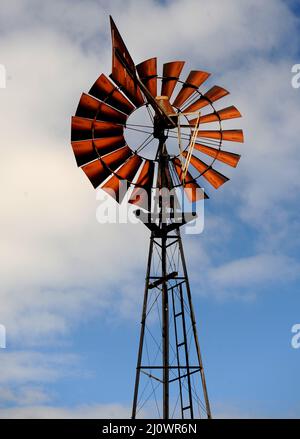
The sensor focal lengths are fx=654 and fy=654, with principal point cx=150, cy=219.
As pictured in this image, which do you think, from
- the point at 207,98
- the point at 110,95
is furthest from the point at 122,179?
the point at 207,98

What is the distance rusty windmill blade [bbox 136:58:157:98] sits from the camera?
2294cm

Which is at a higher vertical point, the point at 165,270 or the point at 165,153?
the point at 165,153

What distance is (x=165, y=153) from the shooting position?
78.9 feet

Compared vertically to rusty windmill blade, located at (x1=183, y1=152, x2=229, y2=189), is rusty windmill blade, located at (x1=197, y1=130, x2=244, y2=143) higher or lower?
higher

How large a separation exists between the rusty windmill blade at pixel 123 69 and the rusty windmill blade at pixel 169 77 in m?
1.28

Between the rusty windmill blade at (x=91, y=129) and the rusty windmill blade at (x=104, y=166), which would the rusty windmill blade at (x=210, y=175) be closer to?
the rusty windmill blade at (x=104, y=166)

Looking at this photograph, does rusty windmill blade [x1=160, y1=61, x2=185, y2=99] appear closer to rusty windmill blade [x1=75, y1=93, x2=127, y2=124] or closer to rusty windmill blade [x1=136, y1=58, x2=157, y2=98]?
rusty windmill blade [x1=136, y1=58, x2=157, y2=98]

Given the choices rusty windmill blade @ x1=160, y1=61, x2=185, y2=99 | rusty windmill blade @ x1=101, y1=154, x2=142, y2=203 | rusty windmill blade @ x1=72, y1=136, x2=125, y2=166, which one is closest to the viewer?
rusty windmill blade @ x1=72, y1=136, x2=125, y2=166

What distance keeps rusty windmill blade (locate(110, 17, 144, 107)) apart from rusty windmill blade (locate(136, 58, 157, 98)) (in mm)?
555

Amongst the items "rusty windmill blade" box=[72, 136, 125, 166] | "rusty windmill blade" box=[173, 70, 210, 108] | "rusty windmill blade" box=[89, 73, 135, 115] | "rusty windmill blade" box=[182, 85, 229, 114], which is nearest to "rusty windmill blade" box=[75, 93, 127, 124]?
"rusty windmill blade" box=[89, 73, 135, 115]

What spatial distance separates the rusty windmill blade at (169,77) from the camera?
23766 millimetres
